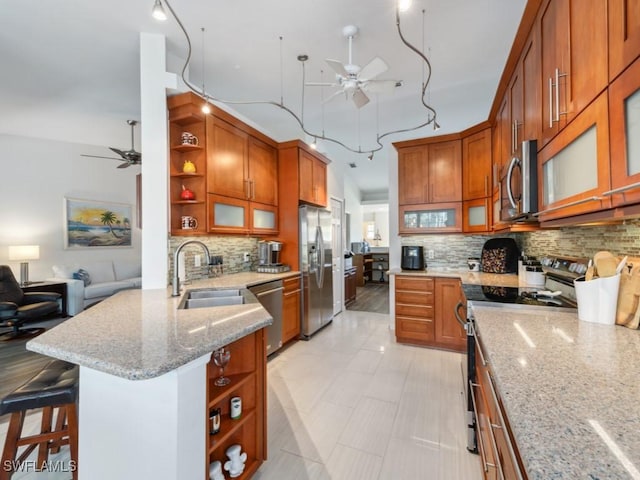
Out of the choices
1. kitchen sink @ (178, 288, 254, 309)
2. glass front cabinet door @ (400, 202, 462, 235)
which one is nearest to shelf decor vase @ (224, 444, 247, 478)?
kitchen sink @ (178, 288, 254, 309)

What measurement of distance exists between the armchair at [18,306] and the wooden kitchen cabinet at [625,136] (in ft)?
19.0

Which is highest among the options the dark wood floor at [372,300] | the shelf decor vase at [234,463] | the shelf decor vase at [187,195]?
the shelf decor vase at [187,195]

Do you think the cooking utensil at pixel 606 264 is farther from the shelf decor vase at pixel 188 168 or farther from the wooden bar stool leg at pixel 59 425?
the shelf decor vase at pixel 188 168

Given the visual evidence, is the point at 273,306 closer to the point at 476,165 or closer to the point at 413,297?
the point at 413,297

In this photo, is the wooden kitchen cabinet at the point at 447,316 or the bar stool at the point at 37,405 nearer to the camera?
the bar stool at the point at 37,405

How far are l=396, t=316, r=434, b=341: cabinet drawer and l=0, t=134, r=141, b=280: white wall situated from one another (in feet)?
19.4

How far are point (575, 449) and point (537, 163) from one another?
4.58 feet

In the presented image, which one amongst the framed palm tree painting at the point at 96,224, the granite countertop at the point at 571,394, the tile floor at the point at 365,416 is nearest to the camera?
the granite countertop at the point at 571,394

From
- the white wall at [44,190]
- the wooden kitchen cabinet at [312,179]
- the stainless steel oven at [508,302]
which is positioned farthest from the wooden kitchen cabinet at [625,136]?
the white wall at [44,190]

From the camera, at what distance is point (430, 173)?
3756mm

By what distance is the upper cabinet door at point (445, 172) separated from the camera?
3.60m

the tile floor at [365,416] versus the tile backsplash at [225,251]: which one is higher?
the tile backsplash at [225,251]

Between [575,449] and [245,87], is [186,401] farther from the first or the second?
[245,87]

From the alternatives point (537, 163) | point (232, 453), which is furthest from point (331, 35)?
point (232, 453)
